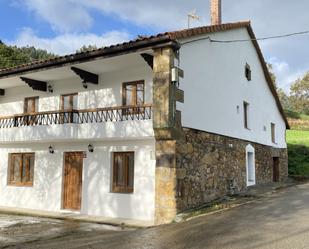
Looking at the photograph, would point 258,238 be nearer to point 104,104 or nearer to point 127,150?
point 127,150

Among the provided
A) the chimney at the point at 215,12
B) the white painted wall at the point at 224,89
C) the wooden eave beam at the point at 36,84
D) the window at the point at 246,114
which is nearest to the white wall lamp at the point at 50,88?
the wooden eave beam at the point at 36,84

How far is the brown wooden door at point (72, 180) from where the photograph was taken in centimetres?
1310

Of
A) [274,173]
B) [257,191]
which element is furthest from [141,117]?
[274,173]

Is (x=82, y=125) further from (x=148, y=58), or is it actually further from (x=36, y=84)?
(x=36, y=84)

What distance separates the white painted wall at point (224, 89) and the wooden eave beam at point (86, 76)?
3614 millimetres

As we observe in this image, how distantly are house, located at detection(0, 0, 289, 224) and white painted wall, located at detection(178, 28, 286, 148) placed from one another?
0.04 m

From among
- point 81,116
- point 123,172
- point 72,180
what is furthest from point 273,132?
point 72,180

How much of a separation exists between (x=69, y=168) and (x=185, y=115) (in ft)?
17.3

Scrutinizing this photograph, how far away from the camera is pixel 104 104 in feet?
41.9

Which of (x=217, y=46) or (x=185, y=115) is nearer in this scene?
(x=185, y=115)

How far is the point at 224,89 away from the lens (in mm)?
14016

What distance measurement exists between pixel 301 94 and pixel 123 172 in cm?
5320

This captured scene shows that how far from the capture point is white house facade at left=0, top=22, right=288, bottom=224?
10281 millimetres

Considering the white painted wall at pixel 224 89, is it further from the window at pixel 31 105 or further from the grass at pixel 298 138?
the grass at pixel 298 138
